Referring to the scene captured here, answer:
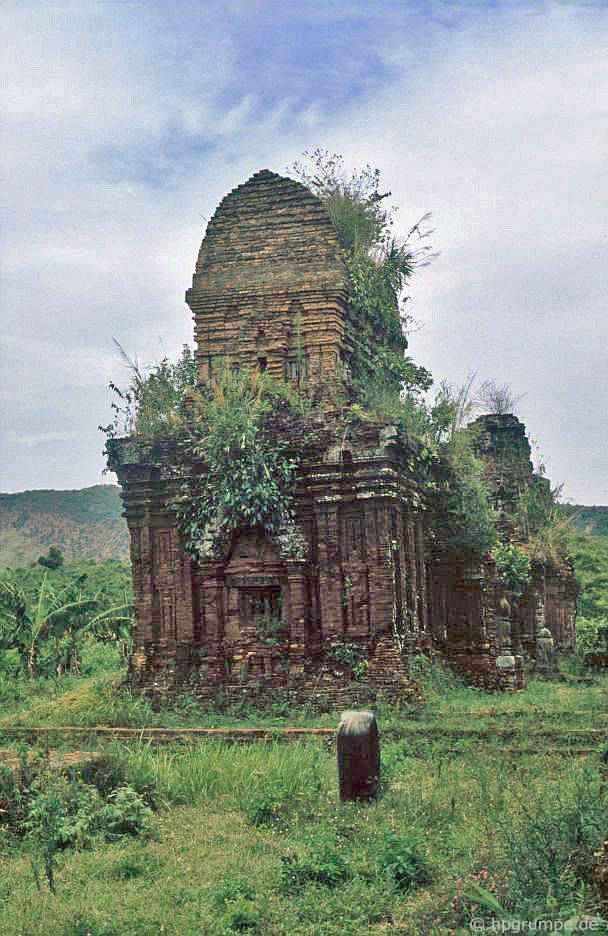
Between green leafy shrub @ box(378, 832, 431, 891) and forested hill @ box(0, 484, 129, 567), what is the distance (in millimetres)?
51755

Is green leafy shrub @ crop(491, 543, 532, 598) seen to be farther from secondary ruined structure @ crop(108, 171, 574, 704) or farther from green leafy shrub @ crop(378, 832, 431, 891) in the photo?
green leafy shrub @ crop(378, 832, 431, 891)

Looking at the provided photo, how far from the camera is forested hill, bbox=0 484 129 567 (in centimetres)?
5875

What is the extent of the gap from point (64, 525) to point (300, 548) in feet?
159

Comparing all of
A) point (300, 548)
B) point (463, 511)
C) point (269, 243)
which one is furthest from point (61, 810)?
point (269, 243)

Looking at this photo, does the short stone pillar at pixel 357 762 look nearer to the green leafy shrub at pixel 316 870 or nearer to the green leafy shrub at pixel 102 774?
the green leafy shrub at pixel 316 870

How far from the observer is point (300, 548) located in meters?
14.9

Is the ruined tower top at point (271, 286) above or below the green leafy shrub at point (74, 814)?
above

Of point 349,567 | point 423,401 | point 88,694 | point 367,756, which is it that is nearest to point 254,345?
point 423,401

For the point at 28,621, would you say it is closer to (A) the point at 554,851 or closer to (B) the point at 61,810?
(B) the point at 61,810

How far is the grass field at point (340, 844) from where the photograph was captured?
20.0 ft

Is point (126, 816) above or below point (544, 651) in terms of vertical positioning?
below

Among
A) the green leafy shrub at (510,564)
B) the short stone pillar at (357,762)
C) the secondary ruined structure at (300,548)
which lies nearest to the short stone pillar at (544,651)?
the green leafy shrub at (510,564)

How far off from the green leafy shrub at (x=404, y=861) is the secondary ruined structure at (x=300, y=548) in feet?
23.1

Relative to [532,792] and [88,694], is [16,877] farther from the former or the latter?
[88,694]
